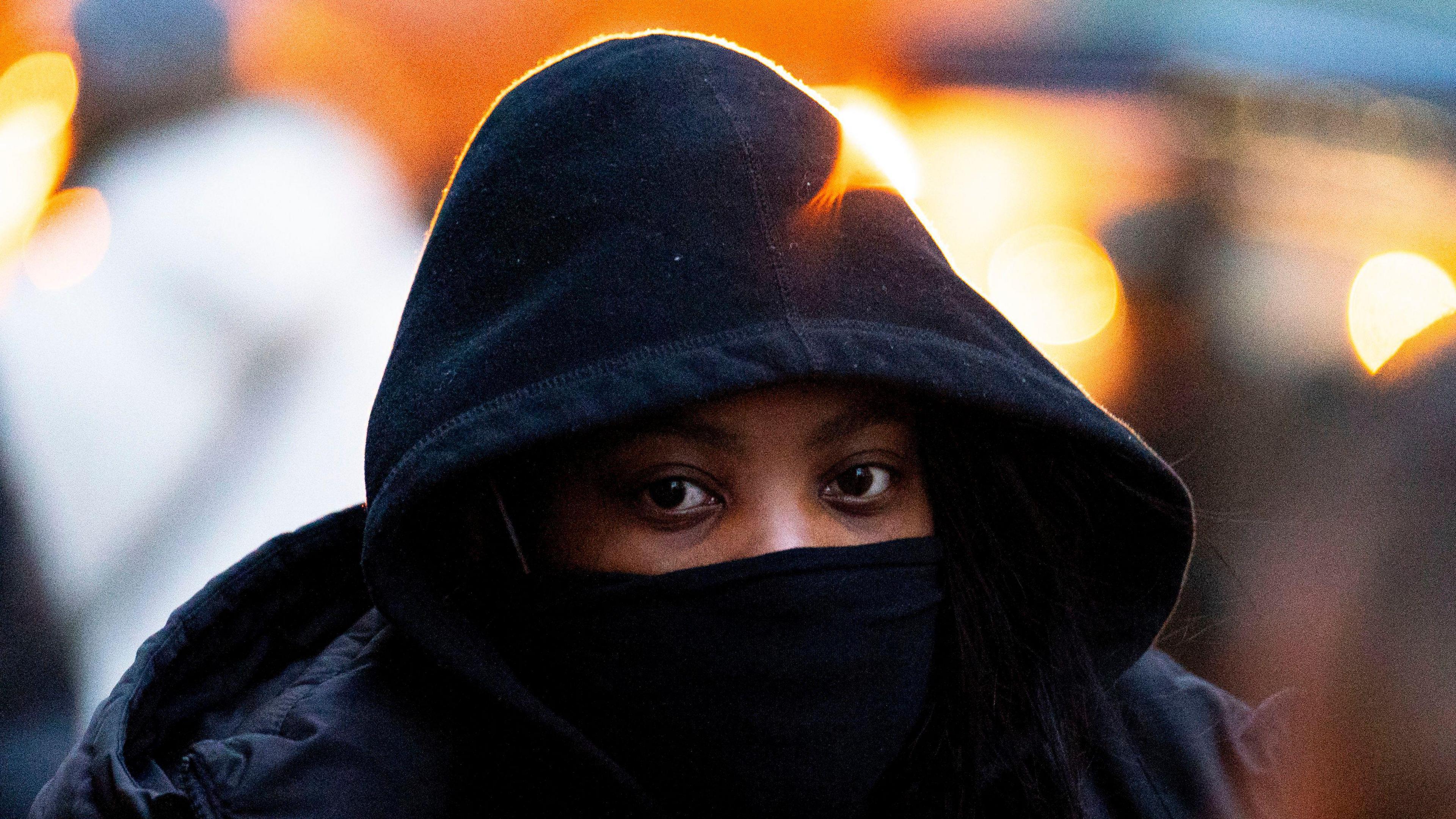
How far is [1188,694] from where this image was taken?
6.79 ft

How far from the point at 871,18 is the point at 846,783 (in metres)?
3.72

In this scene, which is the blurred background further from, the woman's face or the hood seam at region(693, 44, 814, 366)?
the woman's face

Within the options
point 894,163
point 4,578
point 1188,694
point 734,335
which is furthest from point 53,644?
point 894,163

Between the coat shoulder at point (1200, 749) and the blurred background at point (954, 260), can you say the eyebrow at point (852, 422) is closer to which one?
the blurred background at point (954, 260)

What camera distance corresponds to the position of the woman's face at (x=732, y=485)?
163 cm

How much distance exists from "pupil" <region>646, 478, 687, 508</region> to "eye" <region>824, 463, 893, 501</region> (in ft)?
0.62

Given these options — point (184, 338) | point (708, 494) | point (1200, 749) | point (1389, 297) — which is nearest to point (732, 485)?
point (708, 494)

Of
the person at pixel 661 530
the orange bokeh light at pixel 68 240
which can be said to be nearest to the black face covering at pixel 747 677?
the person at pixel 661 530

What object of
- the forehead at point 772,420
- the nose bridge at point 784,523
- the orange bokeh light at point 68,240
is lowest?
the nose bridge at point 784,523

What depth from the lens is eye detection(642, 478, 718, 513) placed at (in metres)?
1.67

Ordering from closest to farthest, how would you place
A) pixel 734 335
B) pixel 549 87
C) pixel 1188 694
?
pixel 734 335 < pixel 549 87 < pixel 1188 694

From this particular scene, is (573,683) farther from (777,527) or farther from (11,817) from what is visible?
(11,817)

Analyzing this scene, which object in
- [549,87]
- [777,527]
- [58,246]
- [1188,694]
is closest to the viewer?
[777,527]

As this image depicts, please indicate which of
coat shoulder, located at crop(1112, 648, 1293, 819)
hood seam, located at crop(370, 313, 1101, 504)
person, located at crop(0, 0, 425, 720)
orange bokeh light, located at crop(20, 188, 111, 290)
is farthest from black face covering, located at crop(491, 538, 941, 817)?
orange bokeh light, located at crop(20, 188, 111, 290)
